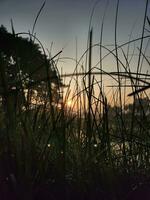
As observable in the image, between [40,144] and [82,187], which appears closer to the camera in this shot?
[82,187]

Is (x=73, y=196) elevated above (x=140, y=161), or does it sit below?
below

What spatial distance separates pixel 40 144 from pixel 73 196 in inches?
14.3

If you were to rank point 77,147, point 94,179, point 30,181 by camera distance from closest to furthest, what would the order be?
point 30,181 → point 94,179 → point 77,147

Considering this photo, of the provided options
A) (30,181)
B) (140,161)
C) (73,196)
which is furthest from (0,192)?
(140,161)

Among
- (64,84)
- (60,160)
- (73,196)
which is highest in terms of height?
(64,84)

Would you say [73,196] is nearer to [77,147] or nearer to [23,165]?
[23,165]

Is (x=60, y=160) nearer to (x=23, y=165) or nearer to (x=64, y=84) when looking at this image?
(x=23, y=165)

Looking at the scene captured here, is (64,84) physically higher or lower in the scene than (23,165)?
higher

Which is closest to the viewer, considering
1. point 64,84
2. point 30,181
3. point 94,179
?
point 30,181

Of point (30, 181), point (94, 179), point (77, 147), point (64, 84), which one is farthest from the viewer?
point (64, 84)

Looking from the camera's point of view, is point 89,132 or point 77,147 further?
point 77,147

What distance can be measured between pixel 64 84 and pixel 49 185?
73 cm

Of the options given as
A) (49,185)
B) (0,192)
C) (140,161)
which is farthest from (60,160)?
(140,161)

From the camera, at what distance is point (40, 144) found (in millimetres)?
1479
